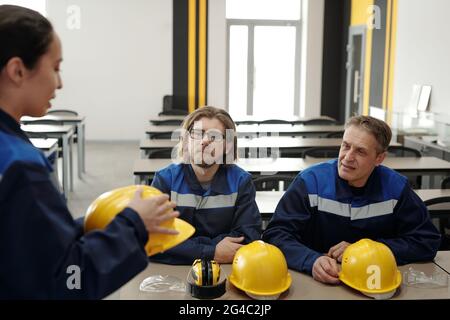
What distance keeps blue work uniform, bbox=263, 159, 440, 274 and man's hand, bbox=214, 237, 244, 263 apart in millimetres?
177

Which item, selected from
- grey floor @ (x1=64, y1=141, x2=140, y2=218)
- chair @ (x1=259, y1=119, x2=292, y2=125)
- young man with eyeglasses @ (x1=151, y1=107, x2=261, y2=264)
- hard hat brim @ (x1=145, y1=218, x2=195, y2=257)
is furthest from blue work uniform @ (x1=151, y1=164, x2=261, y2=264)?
chair @ (x1=259, y1=119, x2=292, y2=125)

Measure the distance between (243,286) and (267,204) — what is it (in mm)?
1419

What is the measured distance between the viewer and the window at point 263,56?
1017 centimetres

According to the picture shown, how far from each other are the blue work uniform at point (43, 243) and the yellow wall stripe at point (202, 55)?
9265 mm

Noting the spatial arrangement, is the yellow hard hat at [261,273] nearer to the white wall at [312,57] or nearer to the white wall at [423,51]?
the white wall at [423,51]

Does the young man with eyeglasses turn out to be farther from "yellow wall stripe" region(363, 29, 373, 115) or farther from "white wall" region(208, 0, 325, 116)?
"white wall" region(208, 0, 325, 116)

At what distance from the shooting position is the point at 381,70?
316 inches

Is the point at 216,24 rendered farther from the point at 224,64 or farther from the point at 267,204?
the point at 267,204

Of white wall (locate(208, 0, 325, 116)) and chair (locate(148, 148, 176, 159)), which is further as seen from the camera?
white wall (locate(208, 0, 325, 116))

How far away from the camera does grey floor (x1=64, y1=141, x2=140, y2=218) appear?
6.01 meters

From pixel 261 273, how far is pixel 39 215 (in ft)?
2.89

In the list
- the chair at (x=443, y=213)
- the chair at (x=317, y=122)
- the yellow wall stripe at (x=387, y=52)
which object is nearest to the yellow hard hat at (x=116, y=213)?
the chair at (x=443, y=213)

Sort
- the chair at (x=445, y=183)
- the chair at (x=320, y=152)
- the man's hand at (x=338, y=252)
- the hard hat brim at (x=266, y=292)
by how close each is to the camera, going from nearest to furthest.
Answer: the hard hat brim at (x=266, y=292)
the man's hand at (x=338, y=252)
the chair at (x=445, y=183)
the chair at (x=320, y=152)

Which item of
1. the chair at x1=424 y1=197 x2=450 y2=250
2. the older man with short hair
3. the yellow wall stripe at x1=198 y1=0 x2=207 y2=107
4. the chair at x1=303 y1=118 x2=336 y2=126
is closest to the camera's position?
the older man with short hair
